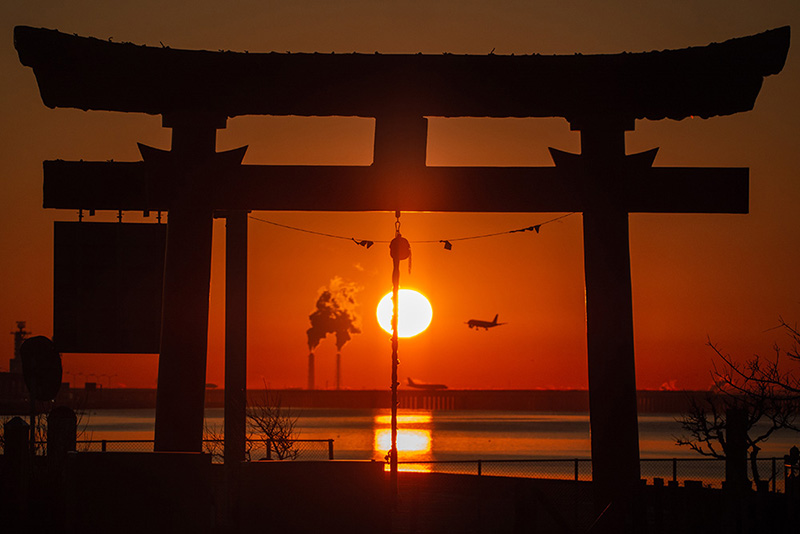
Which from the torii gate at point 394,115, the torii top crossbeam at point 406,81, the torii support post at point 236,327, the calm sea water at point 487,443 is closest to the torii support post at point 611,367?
the torii gate at point 394,115

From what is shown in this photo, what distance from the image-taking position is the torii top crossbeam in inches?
416

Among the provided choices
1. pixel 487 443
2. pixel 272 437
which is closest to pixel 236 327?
pixel 272 437

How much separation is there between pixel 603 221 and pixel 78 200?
546cm

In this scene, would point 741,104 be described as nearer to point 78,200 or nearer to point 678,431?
point 78,200

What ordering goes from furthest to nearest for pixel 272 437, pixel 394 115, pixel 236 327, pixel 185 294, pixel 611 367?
pixel 272 437, pixel 236 327, pixel 394 115, pixel 185 294, pixel 611 367

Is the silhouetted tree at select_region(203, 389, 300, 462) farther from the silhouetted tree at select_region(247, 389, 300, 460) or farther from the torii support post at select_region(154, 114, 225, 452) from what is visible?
the torii support post at select_region(154, 114, 225, 452)

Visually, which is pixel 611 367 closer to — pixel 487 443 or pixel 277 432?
pixel 277 432

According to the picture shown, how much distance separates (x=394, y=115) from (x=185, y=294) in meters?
2.82

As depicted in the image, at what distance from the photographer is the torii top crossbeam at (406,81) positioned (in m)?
10.6

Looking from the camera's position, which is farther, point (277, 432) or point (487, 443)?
point (487, 443)

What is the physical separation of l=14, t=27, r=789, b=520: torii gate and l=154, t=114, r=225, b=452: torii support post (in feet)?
0.05

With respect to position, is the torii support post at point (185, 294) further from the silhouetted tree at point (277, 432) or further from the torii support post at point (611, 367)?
the silhouetted tree at point (277, 432)

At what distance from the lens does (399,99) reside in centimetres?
1071

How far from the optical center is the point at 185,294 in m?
10.5
